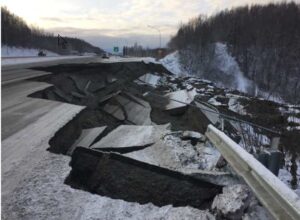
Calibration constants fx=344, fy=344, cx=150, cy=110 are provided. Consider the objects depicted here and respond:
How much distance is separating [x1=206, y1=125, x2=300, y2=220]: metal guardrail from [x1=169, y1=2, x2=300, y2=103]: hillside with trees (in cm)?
5127

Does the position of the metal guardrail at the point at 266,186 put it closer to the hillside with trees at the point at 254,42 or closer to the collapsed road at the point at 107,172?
the collapsed road at the point at 107,172

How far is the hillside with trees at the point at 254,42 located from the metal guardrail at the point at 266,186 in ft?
168

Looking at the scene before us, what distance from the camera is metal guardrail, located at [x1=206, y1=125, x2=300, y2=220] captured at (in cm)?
297

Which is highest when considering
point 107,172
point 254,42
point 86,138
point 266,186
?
point 254,42

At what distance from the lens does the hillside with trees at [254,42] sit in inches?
2341

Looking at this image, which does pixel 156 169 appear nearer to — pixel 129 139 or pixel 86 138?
pixel 129 139

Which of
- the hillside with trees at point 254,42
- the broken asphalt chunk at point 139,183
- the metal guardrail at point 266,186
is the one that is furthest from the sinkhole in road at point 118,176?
the hillside with trees at point 254,42

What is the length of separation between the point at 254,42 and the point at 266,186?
234 feet

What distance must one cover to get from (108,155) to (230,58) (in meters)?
68.0

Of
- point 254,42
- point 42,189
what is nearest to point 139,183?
point 42,189

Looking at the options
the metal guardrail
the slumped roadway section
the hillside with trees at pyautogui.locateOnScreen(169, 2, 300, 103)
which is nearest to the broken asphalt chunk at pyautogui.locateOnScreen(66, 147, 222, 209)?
the slumped roadway section

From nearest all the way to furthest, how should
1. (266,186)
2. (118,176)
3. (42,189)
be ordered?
(266,186) < (42,189) < (118,176)

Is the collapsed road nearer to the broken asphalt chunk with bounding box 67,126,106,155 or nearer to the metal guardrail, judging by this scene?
the broken asphalt chunk with bounding box 67,126,106,155

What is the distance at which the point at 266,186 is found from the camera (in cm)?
337
